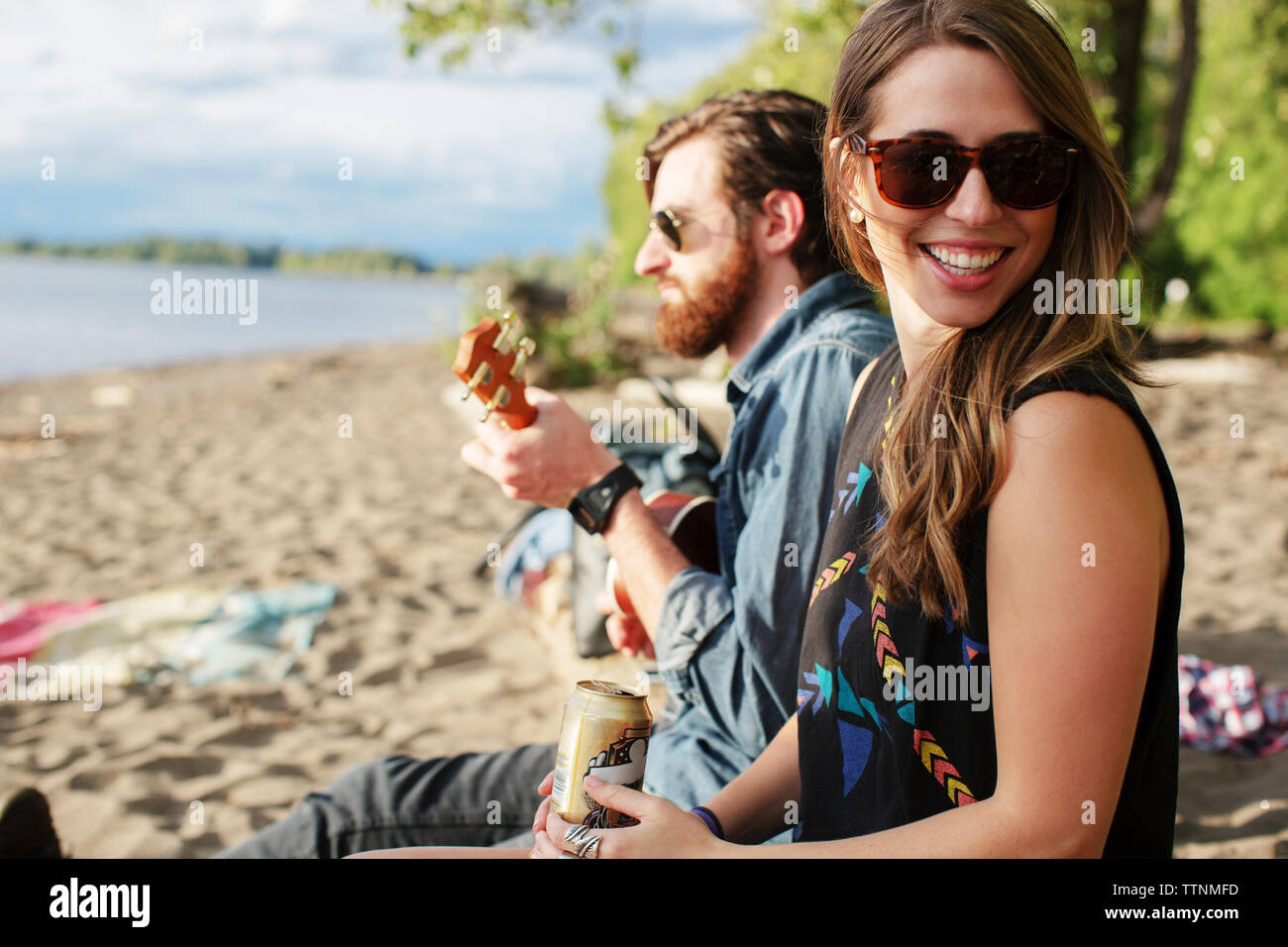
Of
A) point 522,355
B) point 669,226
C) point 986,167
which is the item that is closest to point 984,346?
point 986,167

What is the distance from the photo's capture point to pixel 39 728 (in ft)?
12.4

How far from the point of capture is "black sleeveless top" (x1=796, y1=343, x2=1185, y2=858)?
4.24 feet

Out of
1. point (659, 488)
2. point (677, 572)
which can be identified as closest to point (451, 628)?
point (659, 488)

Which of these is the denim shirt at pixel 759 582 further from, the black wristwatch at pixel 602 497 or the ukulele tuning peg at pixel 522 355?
the ukulele tuning peg at pixel 522 355

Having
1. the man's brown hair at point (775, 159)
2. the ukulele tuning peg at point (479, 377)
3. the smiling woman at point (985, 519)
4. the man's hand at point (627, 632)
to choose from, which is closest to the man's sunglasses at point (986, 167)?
the smiling woman at point (985, 519)

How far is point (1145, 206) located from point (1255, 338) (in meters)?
4.60

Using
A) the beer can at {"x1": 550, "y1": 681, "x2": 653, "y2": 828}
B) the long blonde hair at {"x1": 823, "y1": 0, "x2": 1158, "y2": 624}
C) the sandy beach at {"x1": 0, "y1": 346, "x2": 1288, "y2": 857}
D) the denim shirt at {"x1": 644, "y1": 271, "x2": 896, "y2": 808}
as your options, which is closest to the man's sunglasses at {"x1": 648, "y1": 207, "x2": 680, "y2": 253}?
the denim shirt at {"x1": 644, "y1": 271, "x2": 896, "y2": 808}

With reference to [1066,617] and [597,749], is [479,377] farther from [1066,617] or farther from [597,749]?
[1066,617]

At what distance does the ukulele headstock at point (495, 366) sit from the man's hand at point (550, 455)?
0.05m

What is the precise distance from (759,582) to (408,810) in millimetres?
895

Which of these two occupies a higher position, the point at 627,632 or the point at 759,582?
the point at 759,582

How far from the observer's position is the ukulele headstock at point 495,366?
1981 mm

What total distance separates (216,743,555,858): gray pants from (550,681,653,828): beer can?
68 cm

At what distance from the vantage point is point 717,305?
8.35ft
